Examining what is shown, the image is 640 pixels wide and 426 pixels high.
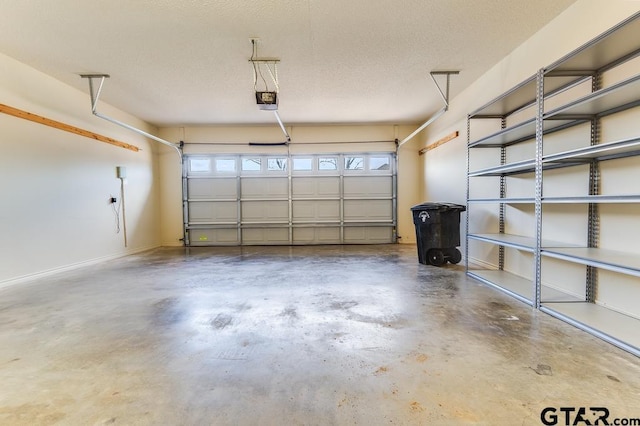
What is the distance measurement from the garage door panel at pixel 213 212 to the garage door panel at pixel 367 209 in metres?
2.81

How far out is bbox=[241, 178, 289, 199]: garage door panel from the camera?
6.68 metres

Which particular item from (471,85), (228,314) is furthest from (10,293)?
(471,85)

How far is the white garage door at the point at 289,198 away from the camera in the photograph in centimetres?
666

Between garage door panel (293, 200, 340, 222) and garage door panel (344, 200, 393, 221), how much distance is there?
1.06 ft

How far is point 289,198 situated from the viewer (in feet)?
21.9

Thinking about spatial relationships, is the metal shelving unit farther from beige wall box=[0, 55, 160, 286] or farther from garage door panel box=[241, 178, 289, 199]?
beige wall box=[0, 55, 160, 286]

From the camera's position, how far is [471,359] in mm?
1669

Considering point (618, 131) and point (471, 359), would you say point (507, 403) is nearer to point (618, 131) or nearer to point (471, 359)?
point (471, 359)

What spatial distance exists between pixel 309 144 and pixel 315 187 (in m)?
1.06

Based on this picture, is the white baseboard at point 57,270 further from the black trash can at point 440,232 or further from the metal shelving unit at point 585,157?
the metal shelving unit at point 585,157

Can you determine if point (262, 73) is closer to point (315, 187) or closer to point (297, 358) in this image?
point (315, 187)

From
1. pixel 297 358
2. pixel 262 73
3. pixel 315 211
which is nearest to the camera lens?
pixel 297 358

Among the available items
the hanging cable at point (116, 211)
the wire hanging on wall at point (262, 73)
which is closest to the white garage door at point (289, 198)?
the hanging cable at point (116, 211)

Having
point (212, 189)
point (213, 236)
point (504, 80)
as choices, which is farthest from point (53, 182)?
point (504, 80)
